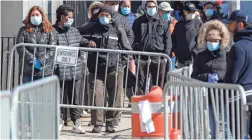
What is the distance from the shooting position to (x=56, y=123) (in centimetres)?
743

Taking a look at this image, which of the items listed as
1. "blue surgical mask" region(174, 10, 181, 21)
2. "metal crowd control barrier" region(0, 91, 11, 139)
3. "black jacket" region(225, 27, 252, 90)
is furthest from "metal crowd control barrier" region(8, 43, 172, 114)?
"blue surgical mask" region(174, 10, 181, 21)

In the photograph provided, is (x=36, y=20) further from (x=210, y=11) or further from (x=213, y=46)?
(x=210, y=11)

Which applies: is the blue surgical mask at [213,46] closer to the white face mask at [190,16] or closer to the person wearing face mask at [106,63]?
the person wearing face mask at [106,63]

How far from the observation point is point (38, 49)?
34.4ft

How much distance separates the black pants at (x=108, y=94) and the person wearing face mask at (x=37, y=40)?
0.70 m

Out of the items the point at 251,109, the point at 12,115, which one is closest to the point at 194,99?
the point at 251,109

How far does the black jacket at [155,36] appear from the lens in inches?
478

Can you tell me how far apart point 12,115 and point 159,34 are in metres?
6.23

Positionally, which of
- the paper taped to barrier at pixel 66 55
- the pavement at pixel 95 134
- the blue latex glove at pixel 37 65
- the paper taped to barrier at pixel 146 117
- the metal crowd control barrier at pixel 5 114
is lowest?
the pavement at pixel 95 134

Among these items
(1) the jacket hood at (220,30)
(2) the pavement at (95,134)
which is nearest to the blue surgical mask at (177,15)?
(2) the pavement at (95,134)

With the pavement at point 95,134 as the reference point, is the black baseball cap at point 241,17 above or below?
above

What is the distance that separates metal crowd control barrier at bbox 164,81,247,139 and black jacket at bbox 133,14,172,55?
3.97 metres

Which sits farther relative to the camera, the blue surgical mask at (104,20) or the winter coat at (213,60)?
the blue surgical mask at (104,20)

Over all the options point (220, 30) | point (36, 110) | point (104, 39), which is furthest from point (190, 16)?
point (36, 110)
